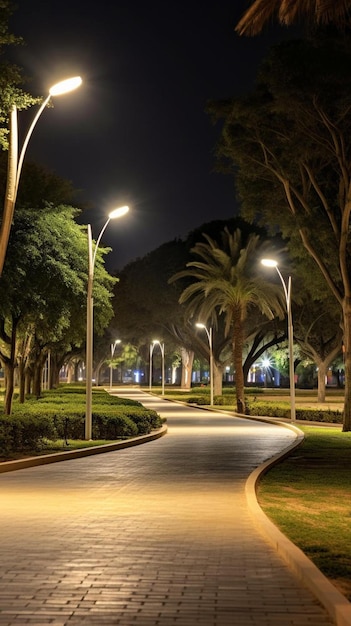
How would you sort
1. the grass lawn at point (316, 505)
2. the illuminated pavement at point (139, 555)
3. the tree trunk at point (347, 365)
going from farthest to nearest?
the tree trunk at point (347, 365), the grass lawn at point (316, 505), the illuminated pavement at point (139, 555)

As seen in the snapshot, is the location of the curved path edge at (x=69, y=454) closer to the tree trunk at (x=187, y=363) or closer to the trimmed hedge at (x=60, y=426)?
the trimmed hedge at (x=60, y=426)

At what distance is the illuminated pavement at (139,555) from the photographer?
20.1 feet

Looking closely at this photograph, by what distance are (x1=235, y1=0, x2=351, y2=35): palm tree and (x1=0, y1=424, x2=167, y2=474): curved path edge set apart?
33.6 ft

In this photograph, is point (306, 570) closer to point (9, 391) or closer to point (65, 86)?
point (65, 86)

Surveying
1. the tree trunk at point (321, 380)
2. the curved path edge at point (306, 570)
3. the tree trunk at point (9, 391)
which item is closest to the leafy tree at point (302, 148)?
the tree trunk at point (9, 391)

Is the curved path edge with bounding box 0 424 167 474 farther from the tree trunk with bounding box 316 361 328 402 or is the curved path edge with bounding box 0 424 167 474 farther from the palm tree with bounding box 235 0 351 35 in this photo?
the tree trunk with bounding box 316 361 328 402

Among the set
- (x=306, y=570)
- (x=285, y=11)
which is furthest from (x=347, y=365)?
(x=306, y=570)

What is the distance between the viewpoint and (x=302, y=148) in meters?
28.1

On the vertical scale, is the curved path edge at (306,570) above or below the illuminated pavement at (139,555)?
above

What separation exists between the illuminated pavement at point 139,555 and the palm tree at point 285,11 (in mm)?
6590

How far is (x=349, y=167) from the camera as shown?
28.9 meters

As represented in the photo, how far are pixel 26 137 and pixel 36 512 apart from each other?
854cm

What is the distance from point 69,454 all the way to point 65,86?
8730 millimetres

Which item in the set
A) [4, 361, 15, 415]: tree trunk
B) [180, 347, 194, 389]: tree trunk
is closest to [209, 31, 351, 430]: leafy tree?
[4, 361, 15, 415]: tree trunk
